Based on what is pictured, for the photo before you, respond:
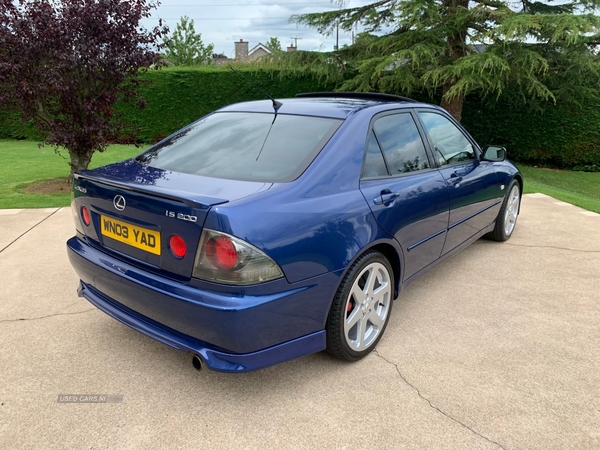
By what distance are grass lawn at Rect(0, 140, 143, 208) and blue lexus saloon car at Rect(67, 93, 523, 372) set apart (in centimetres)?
442

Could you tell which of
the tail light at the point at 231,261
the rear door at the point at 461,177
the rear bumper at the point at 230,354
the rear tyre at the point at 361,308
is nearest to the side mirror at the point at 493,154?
the rear door at the point at 461,177

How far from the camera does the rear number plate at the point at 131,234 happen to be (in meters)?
2.18

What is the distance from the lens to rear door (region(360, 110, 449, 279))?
2.68 meters

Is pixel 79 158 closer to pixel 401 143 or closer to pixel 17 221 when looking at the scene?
pixel 17 221

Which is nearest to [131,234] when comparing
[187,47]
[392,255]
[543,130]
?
[392,255]

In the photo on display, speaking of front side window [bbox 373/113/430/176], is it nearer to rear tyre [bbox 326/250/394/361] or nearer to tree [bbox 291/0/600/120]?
rear tyre [bbox 326/250/394/361]

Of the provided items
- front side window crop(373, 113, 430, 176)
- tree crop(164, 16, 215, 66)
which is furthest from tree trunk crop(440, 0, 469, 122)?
tree crop(164, 16, 215, 66)

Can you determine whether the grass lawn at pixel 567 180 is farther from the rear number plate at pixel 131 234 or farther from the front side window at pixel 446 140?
the rear number plate at pixel 131 234

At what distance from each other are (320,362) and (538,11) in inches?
516

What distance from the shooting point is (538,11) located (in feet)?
39.9

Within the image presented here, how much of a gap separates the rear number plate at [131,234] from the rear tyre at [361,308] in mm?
957

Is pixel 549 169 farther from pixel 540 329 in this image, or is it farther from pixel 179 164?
pixel 179 164

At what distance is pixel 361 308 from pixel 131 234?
1.31 m

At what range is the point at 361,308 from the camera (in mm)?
2598
